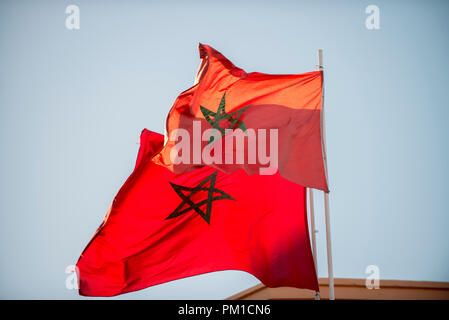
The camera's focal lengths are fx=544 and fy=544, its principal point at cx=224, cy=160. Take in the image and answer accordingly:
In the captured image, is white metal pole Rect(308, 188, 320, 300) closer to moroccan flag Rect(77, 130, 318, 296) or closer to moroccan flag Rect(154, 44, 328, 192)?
moroccan flag Rect(77, 130, 318, 296)

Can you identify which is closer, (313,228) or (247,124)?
(247,124)

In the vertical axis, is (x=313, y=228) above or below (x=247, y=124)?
below

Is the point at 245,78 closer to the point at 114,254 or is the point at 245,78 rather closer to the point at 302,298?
the point at 114,254

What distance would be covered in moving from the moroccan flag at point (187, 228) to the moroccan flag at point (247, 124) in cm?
92

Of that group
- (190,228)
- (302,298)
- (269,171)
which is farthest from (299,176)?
(302,298)

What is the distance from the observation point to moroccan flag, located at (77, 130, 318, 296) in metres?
10.6

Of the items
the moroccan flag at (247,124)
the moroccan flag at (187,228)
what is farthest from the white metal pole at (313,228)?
the moroccan flag at (247,124)

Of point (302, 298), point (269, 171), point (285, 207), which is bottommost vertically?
point (302, 298)

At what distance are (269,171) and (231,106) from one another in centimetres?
144

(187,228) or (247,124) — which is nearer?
(247,124)

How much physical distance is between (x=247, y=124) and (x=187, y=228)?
2432 mm

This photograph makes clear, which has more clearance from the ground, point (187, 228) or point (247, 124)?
point (247, 124)

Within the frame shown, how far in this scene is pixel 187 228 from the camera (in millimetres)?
10844

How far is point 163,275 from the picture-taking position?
1080 cm
